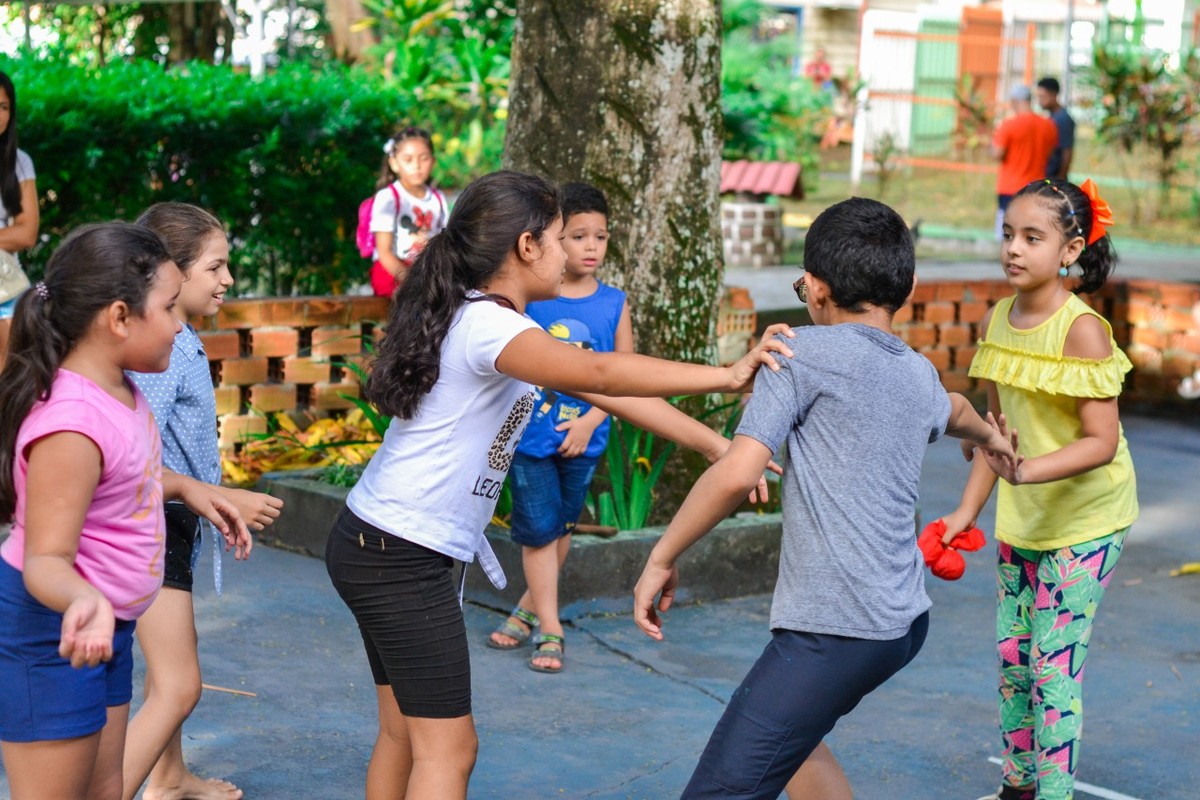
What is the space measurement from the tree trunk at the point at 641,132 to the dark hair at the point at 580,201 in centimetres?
141

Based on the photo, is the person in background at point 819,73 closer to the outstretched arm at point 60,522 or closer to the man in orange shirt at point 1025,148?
the man in orange shirt at point 1025,148

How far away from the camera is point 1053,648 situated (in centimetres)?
379

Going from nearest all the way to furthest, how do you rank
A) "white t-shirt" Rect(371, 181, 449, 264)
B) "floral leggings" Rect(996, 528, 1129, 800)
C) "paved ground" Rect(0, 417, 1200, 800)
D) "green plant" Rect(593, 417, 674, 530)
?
"floral leggings" Rect(996, 528, 1129, 800), "paved ground" Rect(0, 417, 1200, 800), "green plant" Rect(593, 417, 674, 530), "white t-shirt" Rect(371, 181, 449, 264)

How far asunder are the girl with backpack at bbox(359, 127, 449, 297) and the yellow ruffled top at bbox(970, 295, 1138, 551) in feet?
12.9

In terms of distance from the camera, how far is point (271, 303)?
7.36 m

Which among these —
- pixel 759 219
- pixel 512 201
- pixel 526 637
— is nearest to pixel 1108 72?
pixel 759 219

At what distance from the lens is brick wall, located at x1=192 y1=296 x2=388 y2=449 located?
23.7 ft

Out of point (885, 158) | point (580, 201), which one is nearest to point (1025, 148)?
point (885, 158)

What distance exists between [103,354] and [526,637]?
9.07 ft

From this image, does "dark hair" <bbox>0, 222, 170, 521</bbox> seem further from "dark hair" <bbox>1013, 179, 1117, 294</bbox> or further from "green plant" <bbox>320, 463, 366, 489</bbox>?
"green plant" <bbox>320, 463, 366, 489</bbox>

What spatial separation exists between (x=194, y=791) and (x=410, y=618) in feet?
3.62

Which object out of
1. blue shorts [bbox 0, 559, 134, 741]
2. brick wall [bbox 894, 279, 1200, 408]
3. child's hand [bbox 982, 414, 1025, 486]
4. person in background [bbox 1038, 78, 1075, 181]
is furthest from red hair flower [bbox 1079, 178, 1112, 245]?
person in background [bbox 1038, 78, 1075, 181]

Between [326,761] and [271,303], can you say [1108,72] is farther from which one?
[326,761]

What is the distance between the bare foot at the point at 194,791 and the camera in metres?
3.86
